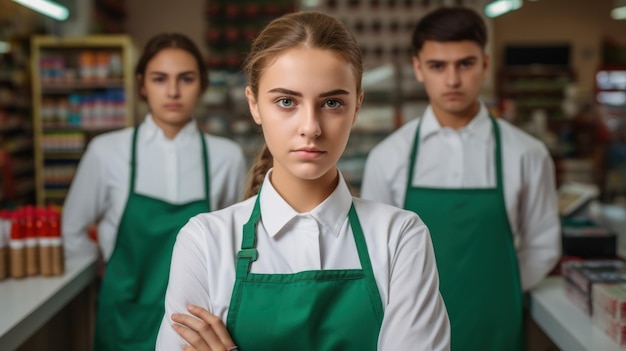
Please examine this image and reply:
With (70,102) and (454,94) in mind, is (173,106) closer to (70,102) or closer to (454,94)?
(454,94)

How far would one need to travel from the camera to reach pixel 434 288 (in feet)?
4.78

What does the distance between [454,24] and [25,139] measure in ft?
24.6

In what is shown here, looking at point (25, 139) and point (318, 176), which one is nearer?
point (318, 176)

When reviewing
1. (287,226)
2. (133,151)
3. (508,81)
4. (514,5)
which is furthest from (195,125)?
(508,81)


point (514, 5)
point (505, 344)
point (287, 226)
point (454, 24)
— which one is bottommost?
point (505, 344)

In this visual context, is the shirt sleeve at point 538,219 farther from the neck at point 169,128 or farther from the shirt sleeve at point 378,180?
the neck at point 169,128

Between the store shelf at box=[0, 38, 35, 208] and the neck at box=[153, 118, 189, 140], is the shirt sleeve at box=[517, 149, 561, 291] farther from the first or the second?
the store shelf at box=[0, 38, 35, 208]

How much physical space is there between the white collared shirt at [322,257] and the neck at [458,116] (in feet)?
3.54

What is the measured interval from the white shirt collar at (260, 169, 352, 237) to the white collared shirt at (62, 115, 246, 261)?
1.32m

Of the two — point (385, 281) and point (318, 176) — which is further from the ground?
point (318, 176)

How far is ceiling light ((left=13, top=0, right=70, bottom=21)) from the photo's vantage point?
3.73 metres

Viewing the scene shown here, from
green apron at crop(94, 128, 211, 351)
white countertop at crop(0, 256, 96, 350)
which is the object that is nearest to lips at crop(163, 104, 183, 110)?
green apron at crop(94, 128, 211, 351)

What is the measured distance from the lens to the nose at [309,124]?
53.3 inches

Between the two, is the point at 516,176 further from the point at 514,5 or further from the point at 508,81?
the point at 508,81
